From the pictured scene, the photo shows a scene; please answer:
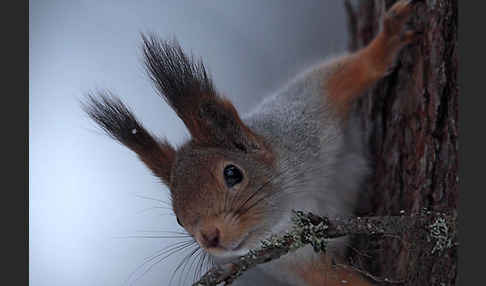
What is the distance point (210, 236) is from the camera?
4.26 feet

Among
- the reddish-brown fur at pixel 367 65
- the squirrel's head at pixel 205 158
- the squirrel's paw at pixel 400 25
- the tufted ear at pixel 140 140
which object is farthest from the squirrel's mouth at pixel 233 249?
the squirrel's paw at pixel 400 25

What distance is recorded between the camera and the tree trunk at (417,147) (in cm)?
142

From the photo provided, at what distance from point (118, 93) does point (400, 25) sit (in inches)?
27.5

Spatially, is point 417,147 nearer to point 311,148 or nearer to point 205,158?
point 311,148

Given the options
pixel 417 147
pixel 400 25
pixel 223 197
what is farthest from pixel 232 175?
pixel 400 25

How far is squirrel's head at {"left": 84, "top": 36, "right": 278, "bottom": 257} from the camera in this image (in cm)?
132

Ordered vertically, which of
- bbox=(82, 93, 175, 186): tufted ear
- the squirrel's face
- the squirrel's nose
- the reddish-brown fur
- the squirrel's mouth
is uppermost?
the reddish-brown fur

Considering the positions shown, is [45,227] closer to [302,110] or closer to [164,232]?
[164,232]

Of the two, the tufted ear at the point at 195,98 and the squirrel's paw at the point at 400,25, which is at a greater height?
the squirrel's paw at the point at 400,25

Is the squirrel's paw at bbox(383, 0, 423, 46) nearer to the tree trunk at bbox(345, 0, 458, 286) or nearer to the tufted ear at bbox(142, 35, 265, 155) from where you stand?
the tree trunk at bbox(345, 0, 458, 286)

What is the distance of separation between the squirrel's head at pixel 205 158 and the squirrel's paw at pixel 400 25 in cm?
42

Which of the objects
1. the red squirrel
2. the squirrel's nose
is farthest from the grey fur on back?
the squirrel's nose

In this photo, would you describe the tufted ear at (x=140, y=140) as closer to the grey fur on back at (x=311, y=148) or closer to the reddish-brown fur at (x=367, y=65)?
the grey fur on back at (x=311, y=148)

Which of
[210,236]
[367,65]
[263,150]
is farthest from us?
[367,65]
